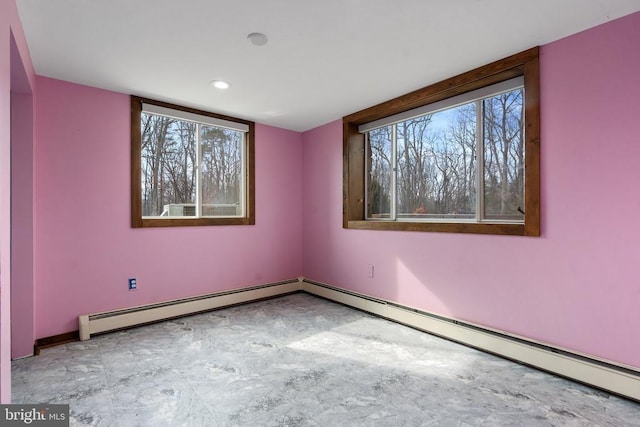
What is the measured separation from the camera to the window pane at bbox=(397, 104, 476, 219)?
2.99m

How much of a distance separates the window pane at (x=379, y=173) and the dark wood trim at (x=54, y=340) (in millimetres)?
3150

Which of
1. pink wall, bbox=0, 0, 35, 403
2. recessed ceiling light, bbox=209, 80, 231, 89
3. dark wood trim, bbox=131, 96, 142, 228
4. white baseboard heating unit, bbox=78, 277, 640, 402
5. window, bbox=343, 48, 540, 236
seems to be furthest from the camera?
dark wood trim, bbox=131, 96, 142, 228

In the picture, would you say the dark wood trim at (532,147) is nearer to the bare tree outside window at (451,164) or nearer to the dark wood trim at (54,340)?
the bare tree outside window at (451,164)

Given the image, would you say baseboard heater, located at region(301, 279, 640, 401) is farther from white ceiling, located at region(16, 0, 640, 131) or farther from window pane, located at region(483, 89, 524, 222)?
white ceiling, located at region(16, 0, 640, 131)

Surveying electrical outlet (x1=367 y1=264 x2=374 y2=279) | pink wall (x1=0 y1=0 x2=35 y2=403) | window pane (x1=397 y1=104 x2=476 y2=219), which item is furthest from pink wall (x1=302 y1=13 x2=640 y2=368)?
pink wall (x1=0 y1=0 x2=35 y2=403)

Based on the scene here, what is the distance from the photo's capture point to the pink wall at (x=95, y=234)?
277cm

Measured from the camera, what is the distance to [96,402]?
1.92m

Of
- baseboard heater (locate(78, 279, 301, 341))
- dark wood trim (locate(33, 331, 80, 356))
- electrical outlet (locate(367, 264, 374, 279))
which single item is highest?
electrical outlet (locate(367, 264, 374, 279))

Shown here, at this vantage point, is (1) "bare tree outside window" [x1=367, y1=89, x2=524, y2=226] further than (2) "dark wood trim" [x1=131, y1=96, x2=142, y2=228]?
No

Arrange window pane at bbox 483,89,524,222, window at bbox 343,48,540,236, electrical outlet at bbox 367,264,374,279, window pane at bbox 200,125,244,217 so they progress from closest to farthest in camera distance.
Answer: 1. window at bbox 343,48,540,236
2. window pane at bbox 483,89,524,222
3. electrical outlet at bbox 367,264,374,279
4. window pane at bbox 200,125,244,217

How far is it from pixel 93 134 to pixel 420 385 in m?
3.43

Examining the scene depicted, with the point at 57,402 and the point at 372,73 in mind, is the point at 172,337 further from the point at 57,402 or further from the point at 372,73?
the point at 372,73

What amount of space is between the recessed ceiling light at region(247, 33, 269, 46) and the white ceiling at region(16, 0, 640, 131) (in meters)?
0.05

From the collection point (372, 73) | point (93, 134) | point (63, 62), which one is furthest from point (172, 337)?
point (372, 73)
